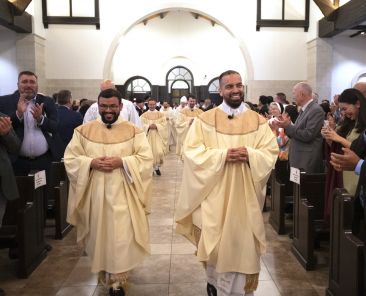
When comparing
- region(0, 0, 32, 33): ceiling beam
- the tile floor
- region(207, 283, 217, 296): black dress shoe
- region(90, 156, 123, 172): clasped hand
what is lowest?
the tile floor

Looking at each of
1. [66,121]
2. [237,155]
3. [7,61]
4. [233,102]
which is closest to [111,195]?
[237,155]

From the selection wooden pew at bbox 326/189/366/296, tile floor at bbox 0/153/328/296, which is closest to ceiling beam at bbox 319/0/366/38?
tile floor at bbox 0/153/328/296

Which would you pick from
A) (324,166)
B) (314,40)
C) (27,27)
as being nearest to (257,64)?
(314,40)

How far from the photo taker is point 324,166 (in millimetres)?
5672

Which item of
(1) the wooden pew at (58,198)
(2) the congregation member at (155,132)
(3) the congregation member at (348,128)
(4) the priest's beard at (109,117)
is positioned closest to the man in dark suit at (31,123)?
(1) the wooden pew at (58,198)

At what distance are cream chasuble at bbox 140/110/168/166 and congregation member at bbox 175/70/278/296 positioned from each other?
279 inches

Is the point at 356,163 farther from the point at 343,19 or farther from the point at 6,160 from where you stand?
the point at 343,19

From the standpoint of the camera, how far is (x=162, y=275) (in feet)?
14.6

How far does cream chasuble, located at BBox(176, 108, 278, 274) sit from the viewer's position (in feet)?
11.3

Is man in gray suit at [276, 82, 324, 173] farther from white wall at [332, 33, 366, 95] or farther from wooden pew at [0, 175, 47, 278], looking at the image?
white wall at [332, 33, 366, 95]

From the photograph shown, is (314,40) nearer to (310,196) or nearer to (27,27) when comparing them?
(27,27)

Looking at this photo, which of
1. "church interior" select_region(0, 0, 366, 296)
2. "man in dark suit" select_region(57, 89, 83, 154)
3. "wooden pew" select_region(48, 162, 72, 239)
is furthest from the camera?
"man in dark suit" select_region(57, 89, 83, 154)

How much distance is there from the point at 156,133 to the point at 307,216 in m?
7.07

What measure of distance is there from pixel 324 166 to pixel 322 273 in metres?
1.66
